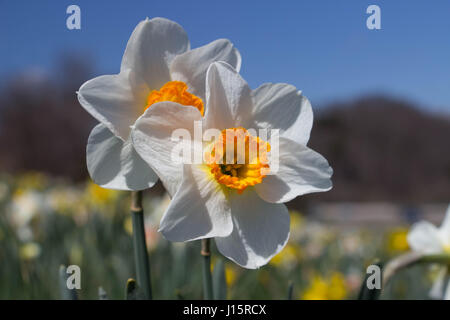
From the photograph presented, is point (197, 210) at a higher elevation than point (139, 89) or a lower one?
lower

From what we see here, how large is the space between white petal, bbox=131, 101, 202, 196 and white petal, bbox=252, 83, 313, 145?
87 mm

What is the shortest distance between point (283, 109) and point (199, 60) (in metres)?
0.13

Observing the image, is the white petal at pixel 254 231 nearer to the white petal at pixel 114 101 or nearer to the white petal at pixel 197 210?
the white petal at pixel 197 210

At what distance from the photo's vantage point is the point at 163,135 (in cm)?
48

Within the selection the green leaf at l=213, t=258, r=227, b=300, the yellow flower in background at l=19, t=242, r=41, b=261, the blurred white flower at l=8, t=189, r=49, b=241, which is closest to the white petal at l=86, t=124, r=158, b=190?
the green leaf at l=213, t=258, r=227, b=300

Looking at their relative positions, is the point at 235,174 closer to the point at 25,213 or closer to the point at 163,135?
the point at 163,135

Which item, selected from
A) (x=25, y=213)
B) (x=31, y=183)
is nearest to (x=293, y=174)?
(x=25, y=213)

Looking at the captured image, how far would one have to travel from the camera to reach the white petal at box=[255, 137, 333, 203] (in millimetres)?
488

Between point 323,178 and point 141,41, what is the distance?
291mm

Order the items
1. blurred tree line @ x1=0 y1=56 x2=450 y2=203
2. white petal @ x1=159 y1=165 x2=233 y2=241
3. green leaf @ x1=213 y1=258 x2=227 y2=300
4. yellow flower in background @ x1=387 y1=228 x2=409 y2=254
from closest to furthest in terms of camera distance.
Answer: white petal @ x1=159 y1=165 x2=233 y2=241 < green leaf @ x1=213 y1=258 x2=227 y2=300 < yellow flower in background @ x1=387 y1=228 x2=409 y2=254 < blurred tree line @ x1=0 y1=56 x2=450 y2=203

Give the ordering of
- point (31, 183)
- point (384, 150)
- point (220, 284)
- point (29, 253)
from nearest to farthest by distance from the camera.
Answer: point (220, 284) → point (29, 253) → point (31, 183) → point (384, 150)

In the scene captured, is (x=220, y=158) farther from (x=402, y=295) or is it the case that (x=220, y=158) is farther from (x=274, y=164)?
(x=402, y=295)

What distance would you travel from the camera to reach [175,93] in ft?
1.70

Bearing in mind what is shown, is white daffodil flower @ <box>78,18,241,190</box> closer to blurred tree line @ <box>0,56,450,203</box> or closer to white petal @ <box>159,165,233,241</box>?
white petal @ <box>159,165,233,241</box>
